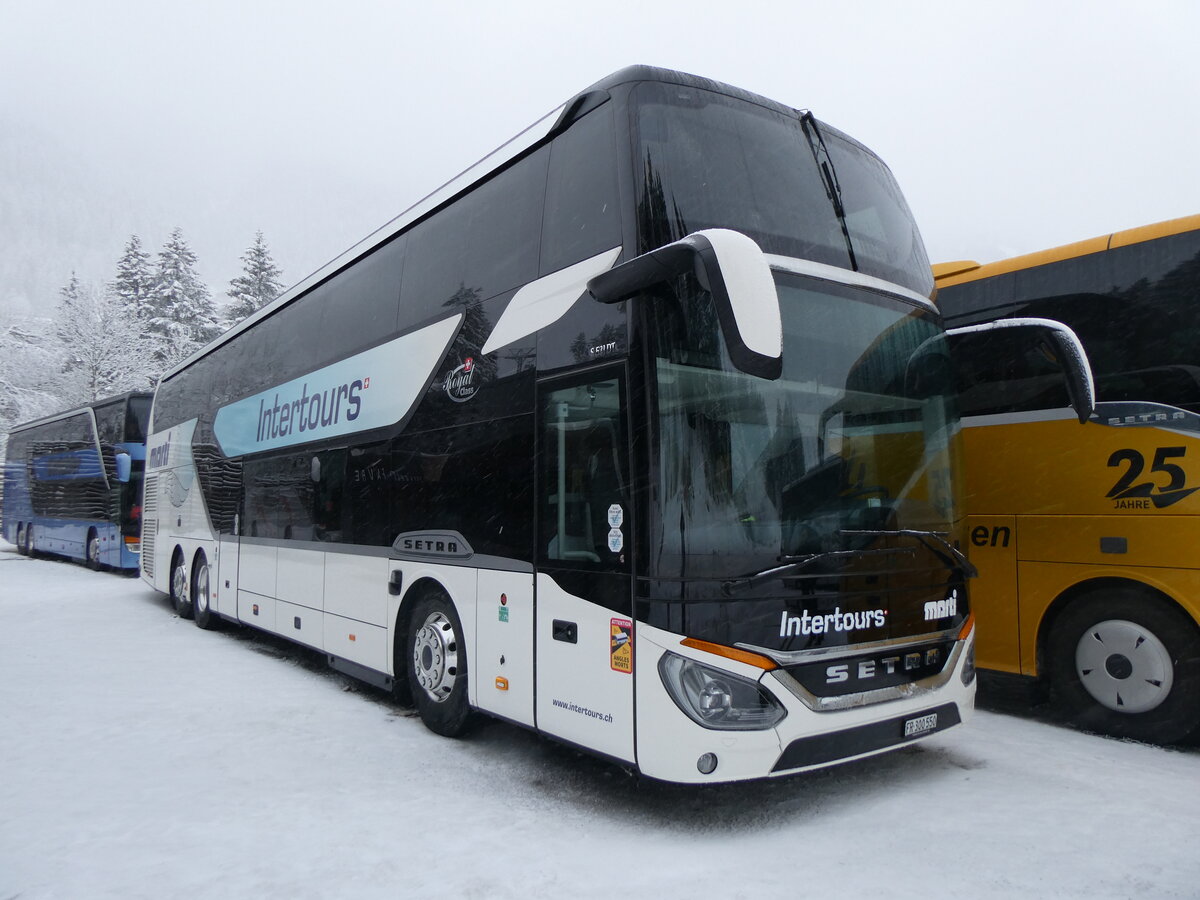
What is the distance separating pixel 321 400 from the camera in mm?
8562

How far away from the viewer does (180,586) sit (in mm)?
13273

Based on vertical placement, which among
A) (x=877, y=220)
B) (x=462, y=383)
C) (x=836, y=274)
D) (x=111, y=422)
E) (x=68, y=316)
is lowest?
(x=462, y=383)

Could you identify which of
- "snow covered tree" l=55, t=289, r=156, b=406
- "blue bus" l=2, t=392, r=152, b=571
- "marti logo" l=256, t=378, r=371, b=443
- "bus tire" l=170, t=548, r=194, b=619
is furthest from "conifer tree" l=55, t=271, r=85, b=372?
"marti logo" l=256, t=378, r=371, b=443

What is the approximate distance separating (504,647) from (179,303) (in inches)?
1980

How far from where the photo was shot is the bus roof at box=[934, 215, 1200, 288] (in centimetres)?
624

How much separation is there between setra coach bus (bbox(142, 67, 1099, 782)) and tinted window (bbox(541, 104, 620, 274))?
0.07 ft

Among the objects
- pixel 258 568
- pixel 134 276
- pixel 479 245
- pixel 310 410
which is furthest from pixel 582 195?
pixel 134 276

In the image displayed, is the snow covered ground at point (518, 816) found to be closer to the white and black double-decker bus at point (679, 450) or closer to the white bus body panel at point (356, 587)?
the white and black double-decker bus at point (679, 450)

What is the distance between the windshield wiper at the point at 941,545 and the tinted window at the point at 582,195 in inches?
84.6

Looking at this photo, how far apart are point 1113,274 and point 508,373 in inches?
180

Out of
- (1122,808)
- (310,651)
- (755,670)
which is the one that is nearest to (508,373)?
(755,670)

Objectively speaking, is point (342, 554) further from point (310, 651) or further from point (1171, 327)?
point (1171, 327)

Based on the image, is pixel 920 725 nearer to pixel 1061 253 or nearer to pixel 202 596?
pixel 1061 253

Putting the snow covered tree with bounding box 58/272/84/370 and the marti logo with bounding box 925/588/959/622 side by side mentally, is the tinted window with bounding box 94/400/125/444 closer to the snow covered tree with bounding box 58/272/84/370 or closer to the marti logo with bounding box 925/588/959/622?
the marti logo with bounding box 925/588/959/622
